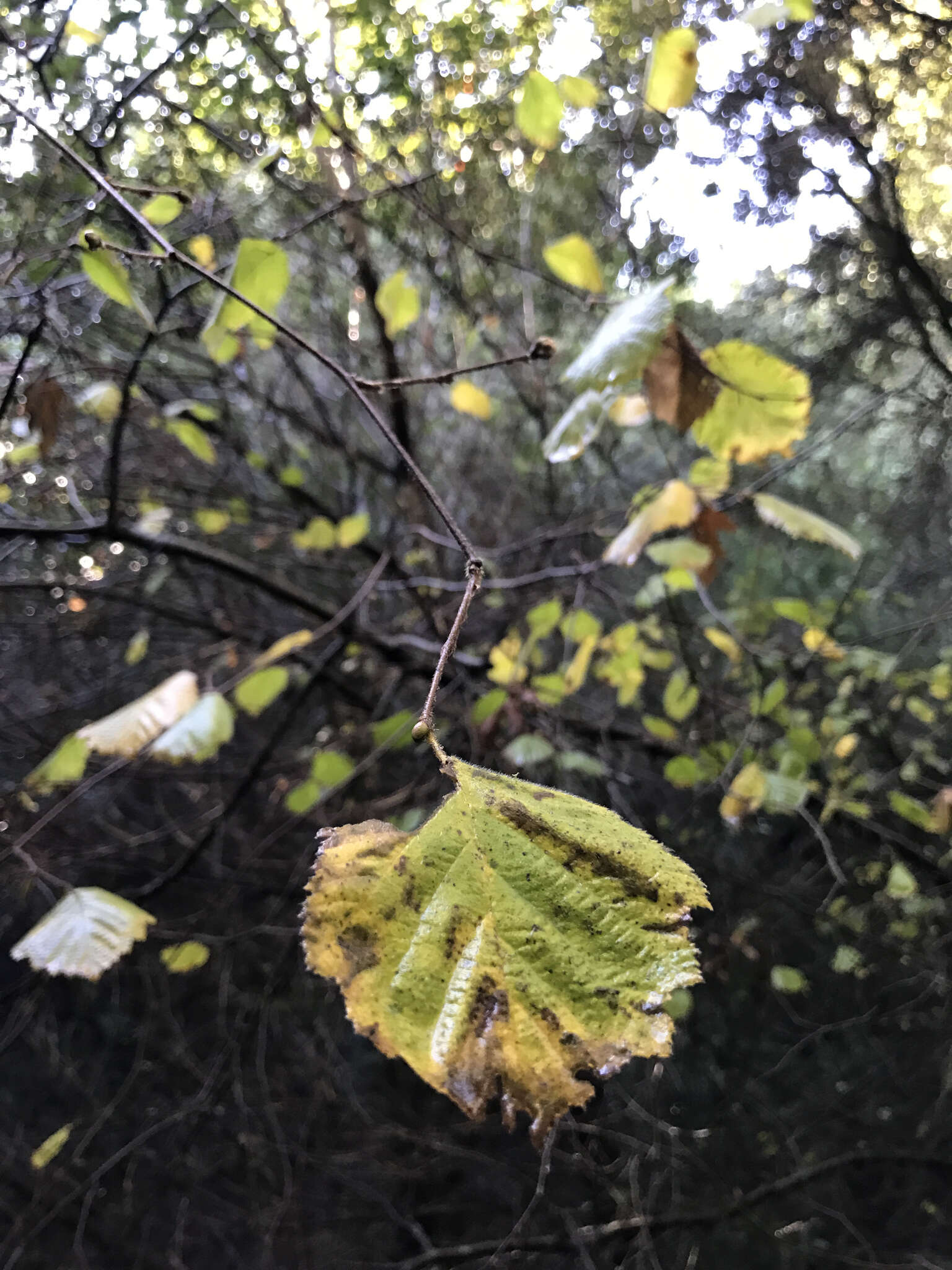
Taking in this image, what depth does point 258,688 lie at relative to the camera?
933 mm

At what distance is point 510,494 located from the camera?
218 cm

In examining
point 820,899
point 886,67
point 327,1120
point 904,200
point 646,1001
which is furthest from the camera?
point 327,1120

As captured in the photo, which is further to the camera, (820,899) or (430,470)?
(430,470)

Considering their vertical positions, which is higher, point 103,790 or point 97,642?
point 97,642

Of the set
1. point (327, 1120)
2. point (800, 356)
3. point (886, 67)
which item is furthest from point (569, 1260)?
point (886, 67)

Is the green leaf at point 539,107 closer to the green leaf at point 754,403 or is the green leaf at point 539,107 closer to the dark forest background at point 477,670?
the green leaf at point 754,403

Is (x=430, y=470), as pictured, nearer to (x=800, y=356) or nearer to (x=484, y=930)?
(x=800, y=356)

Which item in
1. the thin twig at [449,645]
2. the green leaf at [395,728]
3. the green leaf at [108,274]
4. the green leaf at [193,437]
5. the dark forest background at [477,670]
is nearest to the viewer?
the thin twig at [449,645]

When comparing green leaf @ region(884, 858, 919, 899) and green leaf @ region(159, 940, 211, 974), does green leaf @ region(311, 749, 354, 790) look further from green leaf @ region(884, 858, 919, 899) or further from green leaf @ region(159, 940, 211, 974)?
green leaf @ region(884, 858, 919, 899)

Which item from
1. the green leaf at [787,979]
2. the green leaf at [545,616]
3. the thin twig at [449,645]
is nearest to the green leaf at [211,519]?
Answer: the green leaf at [545,616]

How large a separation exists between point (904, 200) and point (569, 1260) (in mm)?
2758

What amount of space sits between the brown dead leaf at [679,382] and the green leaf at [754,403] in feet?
0.08

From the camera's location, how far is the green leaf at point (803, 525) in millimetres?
722

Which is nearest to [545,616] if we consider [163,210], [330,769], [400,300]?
[330,769]
